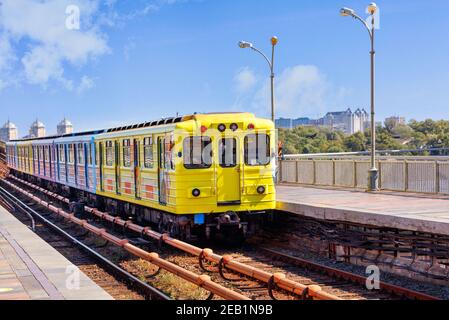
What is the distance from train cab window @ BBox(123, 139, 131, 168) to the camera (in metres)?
20.8

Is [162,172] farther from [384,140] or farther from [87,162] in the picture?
[384,140]

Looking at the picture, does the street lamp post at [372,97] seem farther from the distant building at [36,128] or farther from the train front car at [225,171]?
the distant building at [36,128]

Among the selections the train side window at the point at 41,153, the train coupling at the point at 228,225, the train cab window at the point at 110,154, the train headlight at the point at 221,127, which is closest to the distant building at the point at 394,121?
the train side window at the point at 41,153

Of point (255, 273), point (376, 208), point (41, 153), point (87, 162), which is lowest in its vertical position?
point (255, 273)

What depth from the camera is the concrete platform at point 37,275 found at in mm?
10703

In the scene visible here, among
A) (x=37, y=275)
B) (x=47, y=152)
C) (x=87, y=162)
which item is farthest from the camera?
(x=47, y=152)

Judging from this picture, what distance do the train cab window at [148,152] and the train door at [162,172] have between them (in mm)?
680

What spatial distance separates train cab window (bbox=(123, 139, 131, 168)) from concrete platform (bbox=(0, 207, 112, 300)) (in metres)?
4.23

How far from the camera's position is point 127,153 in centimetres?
2103

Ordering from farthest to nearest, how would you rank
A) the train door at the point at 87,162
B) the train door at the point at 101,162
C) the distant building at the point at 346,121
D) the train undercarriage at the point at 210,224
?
1. the distant building at the point at 346,121
2. the train door at the point at 87,162
3. the train door at the point at 101,162
4. the train undercarriage at the point at 210,224

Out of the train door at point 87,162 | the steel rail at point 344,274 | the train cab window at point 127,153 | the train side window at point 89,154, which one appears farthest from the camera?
the train door at point 87,162

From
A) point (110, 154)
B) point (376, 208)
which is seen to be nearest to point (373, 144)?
point (376, 208)

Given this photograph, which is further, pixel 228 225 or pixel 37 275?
pixel 228 225

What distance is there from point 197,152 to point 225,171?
88cm
